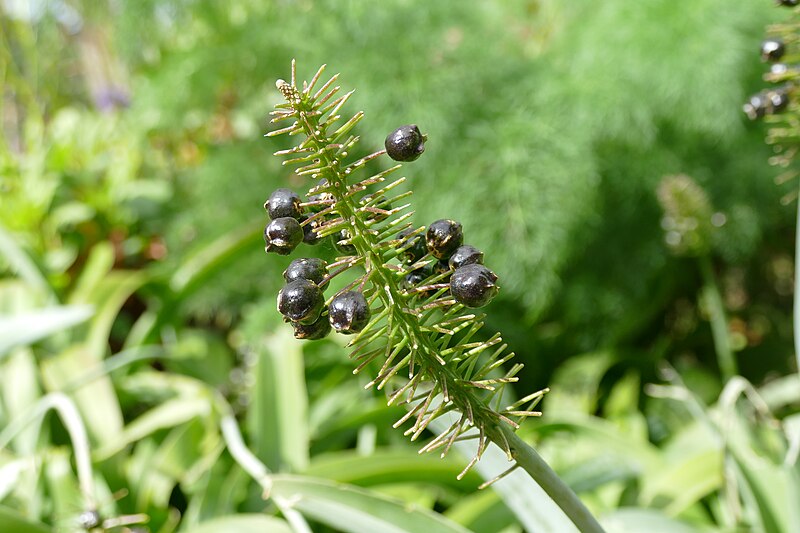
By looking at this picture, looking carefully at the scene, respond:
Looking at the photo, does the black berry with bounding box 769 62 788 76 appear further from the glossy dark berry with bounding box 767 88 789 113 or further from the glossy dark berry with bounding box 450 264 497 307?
the glossy dark berry with bounding box 450 264 497 307

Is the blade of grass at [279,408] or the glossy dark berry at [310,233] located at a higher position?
the glossy dark berry at [310,233]

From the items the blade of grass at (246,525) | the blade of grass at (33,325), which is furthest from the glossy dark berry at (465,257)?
the blade of grass at (33,325)

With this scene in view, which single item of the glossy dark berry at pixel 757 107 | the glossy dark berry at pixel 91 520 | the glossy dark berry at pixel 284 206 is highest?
the glossy dark berry at pixel 284 206

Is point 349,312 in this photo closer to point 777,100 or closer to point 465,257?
point 465,257

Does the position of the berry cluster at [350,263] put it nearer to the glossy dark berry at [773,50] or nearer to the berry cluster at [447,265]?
the berry cluster at [447,265]

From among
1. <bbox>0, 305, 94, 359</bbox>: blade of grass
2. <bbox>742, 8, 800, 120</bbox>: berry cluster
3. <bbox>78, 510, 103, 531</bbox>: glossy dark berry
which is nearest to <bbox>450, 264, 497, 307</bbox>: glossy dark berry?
<bbox>742, 8, 800, 120</bbox>: berry cluster

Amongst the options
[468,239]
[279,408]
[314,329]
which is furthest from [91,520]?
[468,239]

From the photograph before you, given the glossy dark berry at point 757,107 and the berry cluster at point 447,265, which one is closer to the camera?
the berry cluster at point 447,265
